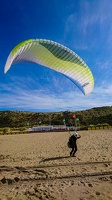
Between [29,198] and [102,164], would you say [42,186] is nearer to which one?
[29,198]

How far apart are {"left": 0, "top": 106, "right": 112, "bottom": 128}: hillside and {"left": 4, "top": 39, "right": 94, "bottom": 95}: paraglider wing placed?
243ft

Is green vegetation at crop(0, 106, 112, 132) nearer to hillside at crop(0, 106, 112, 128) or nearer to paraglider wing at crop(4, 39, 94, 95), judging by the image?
hillside at crop(0, 106, 112, 128)

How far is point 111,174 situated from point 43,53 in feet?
25.3

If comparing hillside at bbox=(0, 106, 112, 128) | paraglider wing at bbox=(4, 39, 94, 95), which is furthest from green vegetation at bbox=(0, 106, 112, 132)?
paraglider wing at bbox=(4, 39, 94, 95)

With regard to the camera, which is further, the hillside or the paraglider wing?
the hillside

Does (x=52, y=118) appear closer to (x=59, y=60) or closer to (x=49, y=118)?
(x=49, y=118)

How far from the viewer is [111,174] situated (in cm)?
764

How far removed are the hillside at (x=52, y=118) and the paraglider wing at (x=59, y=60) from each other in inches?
2912

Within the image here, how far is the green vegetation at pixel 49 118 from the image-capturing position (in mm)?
91688

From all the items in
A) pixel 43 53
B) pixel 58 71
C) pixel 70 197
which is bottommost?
pixel 70 197

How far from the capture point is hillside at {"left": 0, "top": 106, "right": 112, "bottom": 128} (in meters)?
91.7

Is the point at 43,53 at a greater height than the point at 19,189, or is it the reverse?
the point at 43,53

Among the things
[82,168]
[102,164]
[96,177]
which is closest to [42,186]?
[96,177]

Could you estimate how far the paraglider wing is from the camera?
37.9 ft
